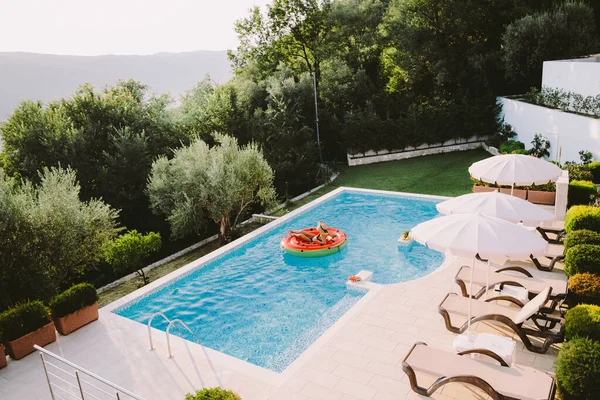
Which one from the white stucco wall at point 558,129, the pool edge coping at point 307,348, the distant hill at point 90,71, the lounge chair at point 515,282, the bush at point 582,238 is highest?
the distant hill at point 90,71

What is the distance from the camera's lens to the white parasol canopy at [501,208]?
8523mm

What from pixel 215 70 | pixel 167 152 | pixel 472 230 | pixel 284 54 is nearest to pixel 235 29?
pixel 284 54

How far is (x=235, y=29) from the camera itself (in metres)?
37.7

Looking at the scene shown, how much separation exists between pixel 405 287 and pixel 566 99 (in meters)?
16.2

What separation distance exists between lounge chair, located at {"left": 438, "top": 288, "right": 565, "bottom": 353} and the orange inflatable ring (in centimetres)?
622

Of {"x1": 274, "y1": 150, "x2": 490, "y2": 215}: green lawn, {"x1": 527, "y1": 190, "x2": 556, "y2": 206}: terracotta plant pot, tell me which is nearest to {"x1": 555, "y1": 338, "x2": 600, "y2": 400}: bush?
{"x1": 527, "y1": 190, "x2": 556, "y2": 206}: terracotta plant pot

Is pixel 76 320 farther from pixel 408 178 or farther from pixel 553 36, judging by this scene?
pixel 553 36

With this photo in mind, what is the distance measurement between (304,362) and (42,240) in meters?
8.27

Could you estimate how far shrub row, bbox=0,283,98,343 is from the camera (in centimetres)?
889

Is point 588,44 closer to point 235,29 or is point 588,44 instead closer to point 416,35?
point 416,35

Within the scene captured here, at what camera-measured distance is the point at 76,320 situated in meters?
9.88

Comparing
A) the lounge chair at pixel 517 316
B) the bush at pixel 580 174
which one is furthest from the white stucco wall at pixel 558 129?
the lounge chair at pixel 517 316

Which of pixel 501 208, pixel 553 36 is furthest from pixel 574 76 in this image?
pixel 501 208

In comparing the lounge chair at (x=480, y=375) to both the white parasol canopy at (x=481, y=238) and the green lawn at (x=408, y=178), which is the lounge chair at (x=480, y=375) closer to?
the white parasol canopy at (x=481, y=238)
